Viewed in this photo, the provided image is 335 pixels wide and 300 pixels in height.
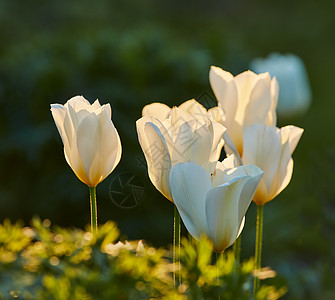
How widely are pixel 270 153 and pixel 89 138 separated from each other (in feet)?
0.66

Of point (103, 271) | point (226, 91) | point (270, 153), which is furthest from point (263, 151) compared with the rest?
point (103, 271)

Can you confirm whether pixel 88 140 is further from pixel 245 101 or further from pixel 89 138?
pixel 245 101

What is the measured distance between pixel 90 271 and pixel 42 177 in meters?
1.49

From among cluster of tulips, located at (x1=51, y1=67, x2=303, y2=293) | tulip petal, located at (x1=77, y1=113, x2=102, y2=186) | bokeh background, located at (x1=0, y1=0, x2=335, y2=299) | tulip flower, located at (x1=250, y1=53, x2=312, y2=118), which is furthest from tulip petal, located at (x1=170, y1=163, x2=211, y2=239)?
tulip flower, located at (x1=250, y1=53, x2=312, y2=118)

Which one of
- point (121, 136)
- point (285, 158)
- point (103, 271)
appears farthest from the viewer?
point (121, 136)

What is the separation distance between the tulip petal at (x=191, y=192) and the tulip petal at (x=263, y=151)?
13cm

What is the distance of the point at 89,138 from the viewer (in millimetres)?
577

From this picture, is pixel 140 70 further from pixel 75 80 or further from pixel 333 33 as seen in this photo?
pixel 333 33

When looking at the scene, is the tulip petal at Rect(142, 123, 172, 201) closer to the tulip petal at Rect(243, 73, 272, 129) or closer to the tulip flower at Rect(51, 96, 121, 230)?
the tulip flower at Rect(51, 96, 121, 230)

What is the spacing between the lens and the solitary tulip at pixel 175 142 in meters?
0.53

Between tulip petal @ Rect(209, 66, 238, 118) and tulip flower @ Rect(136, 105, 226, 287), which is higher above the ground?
tulip petal @ Rect(209, 66, 238, 118)

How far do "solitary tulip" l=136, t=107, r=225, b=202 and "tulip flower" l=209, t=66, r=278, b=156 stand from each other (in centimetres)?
13

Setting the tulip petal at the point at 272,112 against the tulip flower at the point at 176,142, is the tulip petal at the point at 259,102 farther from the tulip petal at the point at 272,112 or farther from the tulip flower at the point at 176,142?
the tulip flower at the point at 176,142

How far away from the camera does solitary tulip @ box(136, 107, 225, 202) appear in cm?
53
